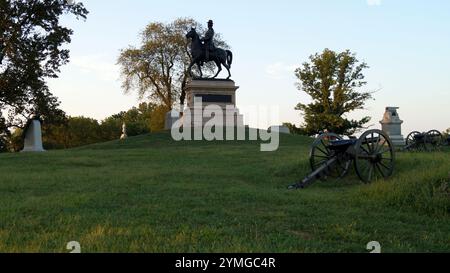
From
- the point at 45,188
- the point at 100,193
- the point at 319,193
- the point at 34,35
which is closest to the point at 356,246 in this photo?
the point at 319,193

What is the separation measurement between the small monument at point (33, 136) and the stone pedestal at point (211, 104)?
29.9 feet

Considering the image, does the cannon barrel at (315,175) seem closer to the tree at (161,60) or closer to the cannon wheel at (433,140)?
the cannon wheel at (433,140)

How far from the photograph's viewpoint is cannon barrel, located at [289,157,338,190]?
1030 cm

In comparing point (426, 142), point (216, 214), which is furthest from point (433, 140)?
point (216, 214)

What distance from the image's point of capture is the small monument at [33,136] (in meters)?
27.1

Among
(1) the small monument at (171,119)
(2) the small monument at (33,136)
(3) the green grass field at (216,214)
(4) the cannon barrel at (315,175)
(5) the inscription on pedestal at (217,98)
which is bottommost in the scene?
(3) the green grass field at (216,214)

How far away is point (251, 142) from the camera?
2739 cm

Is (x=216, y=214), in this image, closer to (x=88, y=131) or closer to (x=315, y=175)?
(x=315, y=175)

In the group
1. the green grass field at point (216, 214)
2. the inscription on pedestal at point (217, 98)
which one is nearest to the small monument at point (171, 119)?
the inscription on pedestal at point (217, 98)

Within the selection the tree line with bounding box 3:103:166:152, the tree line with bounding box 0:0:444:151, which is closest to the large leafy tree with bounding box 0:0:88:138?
the tree line with bounding box 0:0:444:151

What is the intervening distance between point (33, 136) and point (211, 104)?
11.4 meters

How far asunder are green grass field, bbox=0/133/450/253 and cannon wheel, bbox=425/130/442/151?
10.3 meters
